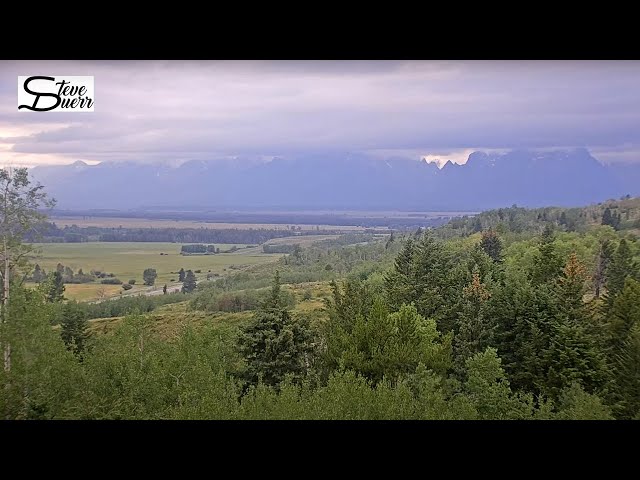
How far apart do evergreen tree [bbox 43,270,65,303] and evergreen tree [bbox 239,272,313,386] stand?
2483 millimetres

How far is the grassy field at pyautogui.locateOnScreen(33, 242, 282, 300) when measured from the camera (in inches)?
226

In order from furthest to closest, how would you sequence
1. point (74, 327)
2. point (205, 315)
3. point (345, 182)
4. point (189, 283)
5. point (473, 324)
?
1. point (473, 324)
2. point (205, 315)
3. point (74, 327)
4. point (345, 182)
5. point (189, 283)

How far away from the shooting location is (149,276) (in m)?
6.07

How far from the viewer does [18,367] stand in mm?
6059

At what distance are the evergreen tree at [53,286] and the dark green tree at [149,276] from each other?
0.92m

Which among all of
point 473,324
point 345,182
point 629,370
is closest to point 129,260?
point 345,182

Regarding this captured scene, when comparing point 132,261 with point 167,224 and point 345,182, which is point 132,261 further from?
point 345,182

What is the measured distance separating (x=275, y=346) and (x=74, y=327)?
2.69 m

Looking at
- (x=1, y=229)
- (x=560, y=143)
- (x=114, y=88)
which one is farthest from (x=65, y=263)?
(x=560, y=143)

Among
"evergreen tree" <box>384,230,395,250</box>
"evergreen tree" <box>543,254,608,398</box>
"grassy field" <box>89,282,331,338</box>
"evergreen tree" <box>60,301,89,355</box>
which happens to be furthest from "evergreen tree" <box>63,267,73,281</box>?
"evergreen tree" <box>543,254,608,398</box>

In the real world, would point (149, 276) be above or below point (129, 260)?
below

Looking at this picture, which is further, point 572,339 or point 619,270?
point 572,339

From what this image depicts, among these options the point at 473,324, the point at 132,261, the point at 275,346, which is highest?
the point at 132,261
